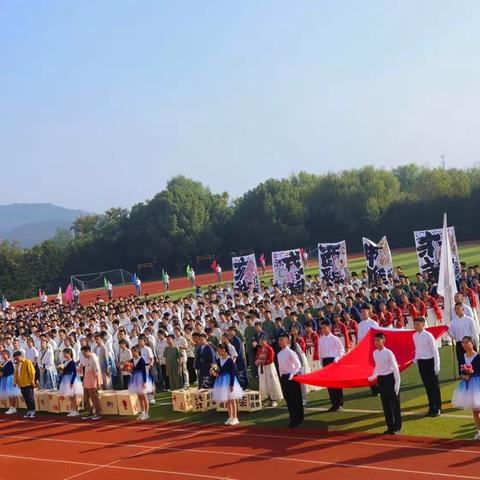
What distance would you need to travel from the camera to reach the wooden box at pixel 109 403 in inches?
680

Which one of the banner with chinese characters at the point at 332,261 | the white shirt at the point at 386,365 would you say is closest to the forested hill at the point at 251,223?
the banner with chinese characters at the point at 332,261

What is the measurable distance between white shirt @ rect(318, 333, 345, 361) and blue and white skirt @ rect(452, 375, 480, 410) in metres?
4.07

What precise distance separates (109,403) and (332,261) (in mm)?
14930

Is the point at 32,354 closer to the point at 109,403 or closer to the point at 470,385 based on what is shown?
the point at 109,403

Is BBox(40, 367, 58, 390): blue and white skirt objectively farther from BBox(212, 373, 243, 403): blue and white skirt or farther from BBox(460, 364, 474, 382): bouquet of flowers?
BBox(460, 364, 474, 382): bouquet of flowers

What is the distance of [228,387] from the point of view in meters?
14.6

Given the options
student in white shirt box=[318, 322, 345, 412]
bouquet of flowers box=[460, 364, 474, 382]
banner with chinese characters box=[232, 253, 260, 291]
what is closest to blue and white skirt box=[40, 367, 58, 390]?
student in white shirt box=[318, 322, 345, 412]

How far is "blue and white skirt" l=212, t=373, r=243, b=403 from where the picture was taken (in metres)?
14.6

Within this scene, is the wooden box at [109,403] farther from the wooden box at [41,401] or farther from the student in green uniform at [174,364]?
the wooden box at [41,401]

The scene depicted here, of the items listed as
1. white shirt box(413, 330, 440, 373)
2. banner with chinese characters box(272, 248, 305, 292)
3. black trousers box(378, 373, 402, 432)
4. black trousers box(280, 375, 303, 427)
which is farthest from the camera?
banner with chinese characters box(272, 248, 305, 292)

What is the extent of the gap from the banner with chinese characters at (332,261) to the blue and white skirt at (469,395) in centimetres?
1812

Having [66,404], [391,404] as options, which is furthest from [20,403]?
[391,404]

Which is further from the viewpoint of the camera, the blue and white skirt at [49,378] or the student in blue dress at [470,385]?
the blue and white skirt at [49,378]

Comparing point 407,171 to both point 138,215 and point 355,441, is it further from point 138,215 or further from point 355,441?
point 355,441
